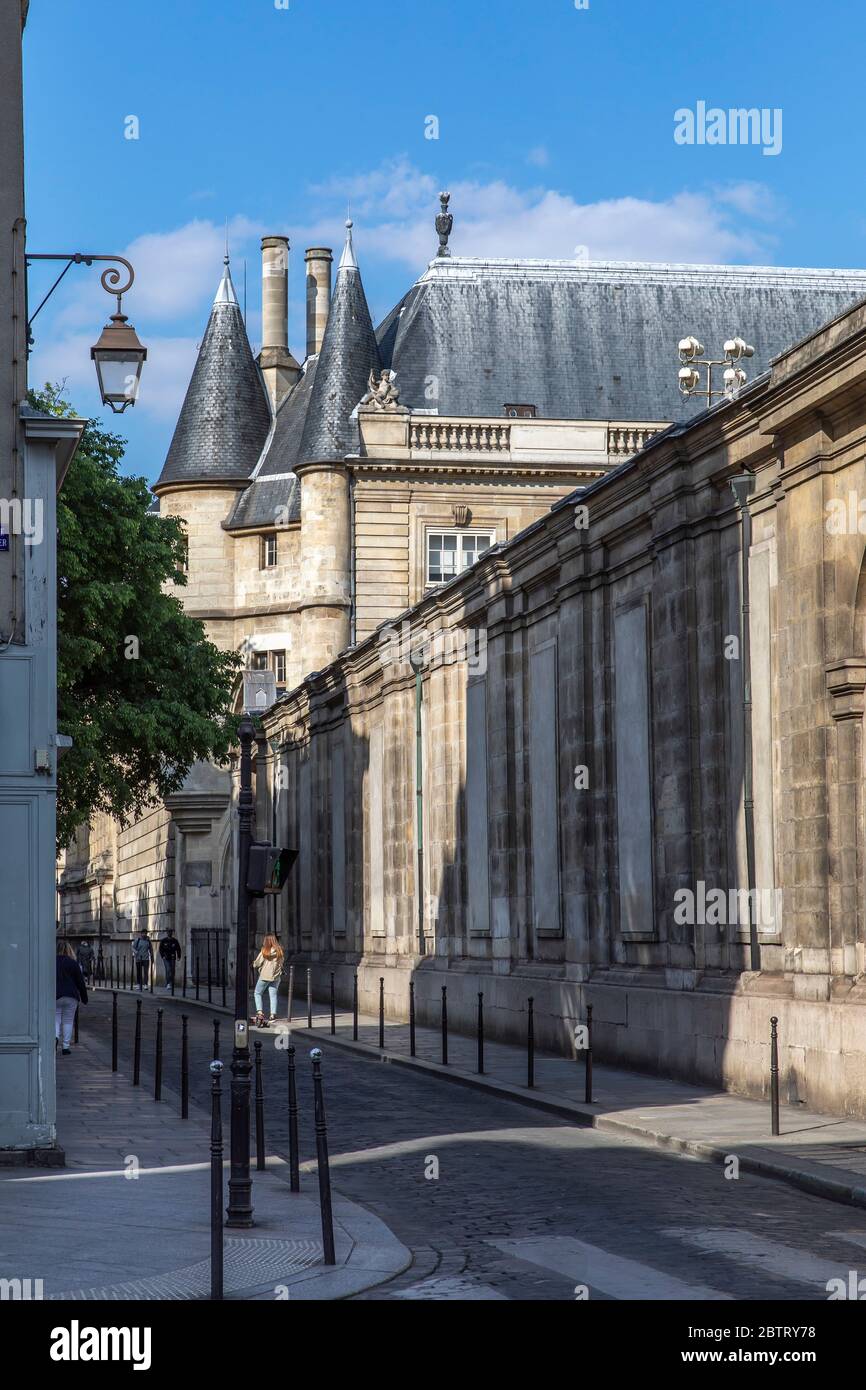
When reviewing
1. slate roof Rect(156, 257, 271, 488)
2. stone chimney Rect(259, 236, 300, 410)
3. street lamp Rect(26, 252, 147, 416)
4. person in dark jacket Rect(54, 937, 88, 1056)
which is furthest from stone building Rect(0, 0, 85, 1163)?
stone chimney Rect(259, 236, 300, 410)

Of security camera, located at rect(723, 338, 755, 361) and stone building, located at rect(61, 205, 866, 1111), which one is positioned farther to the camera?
security camera, located at rect(723, 338, 755, 361)

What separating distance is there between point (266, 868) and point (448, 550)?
132ft

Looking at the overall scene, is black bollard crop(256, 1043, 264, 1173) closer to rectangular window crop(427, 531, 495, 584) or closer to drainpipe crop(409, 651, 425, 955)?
drainpipe crop(409, 651, 425, 955)

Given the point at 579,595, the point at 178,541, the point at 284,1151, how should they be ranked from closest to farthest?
1. the point at 284,1151
2. the point at 579,595
3. the point at 178,541

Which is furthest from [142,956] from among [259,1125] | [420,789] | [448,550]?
[259,1125]

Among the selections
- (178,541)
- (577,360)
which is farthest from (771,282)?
(178,541)

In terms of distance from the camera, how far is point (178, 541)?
37.0 metres

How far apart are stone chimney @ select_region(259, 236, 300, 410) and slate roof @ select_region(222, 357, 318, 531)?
119 inches

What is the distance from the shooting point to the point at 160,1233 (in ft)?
37.4

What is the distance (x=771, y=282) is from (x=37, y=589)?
45.6 m

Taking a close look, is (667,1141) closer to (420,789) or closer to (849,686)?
(849,686)

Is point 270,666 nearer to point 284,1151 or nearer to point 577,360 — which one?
point 577,360

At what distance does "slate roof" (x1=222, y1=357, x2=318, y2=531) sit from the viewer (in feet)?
194
